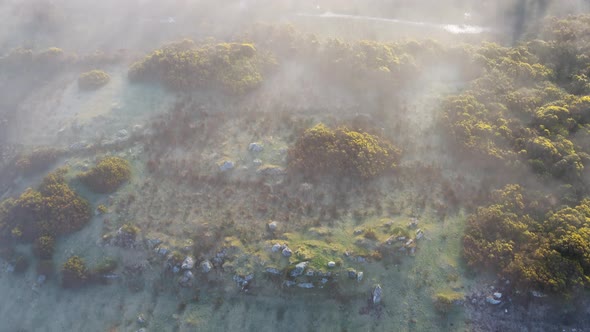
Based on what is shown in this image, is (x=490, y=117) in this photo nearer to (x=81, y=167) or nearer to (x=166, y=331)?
(x=166, y=331)

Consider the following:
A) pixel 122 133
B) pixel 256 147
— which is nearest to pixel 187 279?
pixel 256 147

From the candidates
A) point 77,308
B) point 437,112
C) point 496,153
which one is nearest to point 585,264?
point 496,153

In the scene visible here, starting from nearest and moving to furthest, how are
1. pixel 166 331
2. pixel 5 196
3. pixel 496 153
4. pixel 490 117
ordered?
pixel 166 331
pixel 496 153
pixel 490 117
pixel 5 196

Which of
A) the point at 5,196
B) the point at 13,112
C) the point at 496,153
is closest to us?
the point at 496,153

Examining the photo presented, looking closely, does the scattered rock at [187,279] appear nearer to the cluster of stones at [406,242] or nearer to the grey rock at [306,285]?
the grey rock at [306,285]

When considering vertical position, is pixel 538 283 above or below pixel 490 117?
below

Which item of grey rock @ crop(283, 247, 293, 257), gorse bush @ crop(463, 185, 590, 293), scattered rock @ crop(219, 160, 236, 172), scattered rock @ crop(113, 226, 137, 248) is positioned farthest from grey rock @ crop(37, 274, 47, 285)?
gorse bush @ crop(463, 185, 590, 293)

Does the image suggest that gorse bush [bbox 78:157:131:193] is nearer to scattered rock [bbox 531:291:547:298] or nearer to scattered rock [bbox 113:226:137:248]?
scattered rock [bbox 113:226:137:248]
